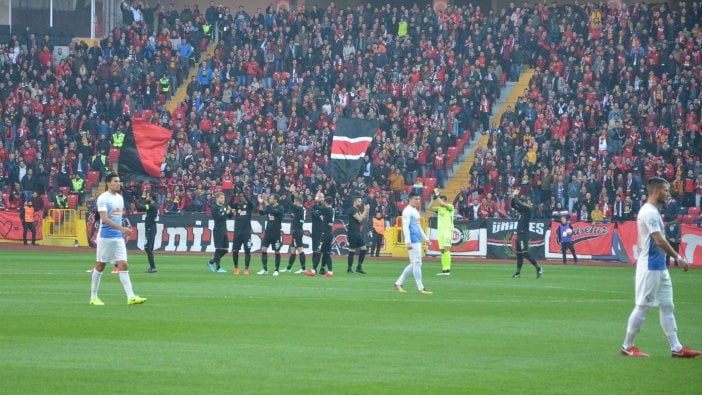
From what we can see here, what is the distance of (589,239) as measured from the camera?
4103 cm

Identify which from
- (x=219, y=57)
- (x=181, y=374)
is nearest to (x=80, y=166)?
(x=219, y=57)

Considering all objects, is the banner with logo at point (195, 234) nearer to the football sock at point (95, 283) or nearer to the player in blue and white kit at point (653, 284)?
→ the football sock at point (95, 283)

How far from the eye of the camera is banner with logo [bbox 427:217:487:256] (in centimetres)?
4203

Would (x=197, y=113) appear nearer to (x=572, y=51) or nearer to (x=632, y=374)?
(x=572, y=51)

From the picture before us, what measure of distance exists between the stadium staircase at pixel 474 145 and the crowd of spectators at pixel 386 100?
51 cm

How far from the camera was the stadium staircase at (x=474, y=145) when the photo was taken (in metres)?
47.8

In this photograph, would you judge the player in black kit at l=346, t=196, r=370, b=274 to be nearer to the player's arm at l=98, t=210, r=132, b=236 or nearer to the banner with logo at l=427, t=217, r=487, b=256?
the banner with logo at l=427, t=217, r=487, b=256

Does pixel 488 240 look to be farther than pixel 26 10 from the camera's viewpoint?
No

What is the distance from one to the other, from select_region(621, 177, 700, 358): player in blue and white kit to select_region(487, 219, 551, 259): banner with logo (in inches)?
1081

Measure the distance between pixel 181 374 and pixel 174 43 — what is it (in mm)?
46045

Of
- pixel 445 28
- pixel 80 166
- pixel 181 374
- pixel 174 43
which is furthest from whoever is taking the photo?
pixel 174 43

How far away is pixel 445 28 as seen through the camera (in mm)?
53125

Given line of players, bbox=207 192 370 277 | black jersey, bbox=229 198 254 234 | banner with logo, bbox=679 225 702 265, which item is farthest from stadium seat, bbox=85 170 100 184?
banner with logo, bbox=679 225 702 265

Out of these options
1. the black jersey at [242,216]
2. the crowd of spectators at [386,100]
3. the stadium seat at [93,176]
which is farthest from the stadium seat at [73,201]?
the black jersey at [242,216]
